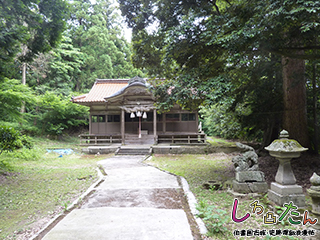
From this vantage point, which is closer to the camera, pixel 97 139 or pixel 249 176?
pixel 249 176

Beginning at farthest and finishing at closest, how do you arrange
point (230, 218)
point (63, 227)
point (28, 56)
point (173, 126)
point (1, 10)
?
1. point (173, 126)
2. point (28, 56)
3. point (1, 10)
4. point (230, 218)
5. point (63, 227)

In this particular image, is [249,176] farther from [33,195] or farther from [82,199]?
[33,195]

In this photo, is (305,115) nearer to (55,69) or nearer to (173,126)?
(173,126)

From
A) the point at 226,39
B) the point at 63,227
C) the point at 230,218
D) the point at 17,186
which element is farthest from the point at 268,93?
the point at 17,186

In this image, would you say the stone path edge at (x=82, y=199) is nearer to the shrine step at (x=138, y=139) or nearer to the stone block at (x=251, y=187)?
the stone block at (x=251, y=187)

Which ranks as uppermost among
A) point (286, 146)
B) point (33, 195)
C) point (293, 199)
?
point (286, 146)

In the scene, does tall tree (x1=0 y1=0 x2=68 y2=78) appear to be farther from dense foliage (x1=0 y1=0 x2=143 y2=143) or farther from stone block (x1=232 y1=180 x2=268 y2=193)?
stone block (x1=232 y1=180 x2=268 y2=193)

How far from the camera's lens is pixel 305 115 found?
7.23 meters

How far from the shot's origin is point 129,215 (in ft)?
12.5

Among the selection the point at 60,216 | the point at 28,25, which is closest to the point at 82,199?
the point at 60,216

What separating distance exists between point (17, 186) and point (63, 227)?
12.6 ft

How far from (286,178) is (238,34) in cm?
355

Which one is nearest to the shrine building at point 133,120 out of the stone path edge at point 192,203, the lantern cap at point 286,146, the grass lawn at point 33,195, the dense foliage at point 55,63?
the dense foliage at point 55,63

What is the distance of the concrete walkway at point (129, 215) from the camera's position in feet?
10.3
